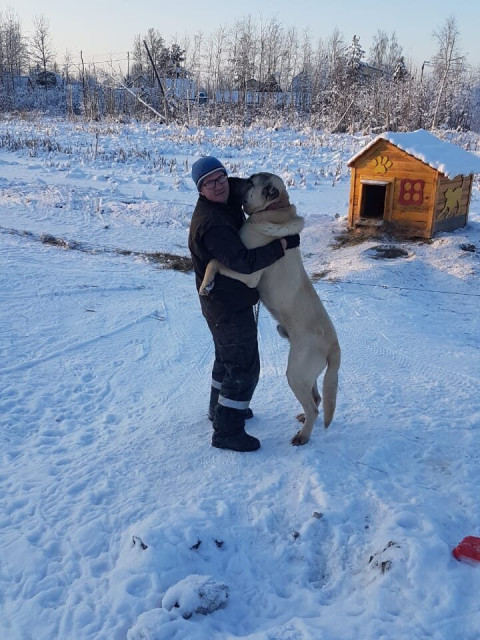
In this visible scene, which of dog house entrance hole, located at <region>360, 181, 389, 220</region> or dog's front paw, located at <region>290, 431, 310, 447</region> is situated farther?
dog house entrance hole, located at <region>360, 181, 389, 220</region>

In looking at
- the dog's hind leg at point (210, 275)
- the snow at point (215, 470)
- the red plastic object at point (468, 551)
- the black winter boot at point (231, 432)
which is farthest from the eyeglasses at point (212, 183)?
the red plastic object at point (468, 551)

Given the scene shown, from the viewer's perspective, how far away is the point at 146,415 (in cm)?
388

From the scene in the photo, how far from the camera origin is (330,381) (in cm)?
340

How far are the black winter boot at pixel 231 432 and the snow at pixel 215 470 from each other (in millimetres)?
107

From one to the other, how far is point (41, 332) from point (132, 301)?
133 cm

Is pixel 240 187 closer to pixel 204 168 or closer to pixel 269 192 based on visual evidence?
pixel 269 192

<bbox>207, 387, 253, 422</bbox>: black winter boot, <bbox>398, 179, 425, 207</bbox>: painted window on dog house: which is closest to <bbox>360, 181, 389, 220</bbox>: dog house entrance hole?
<bbox>398, 179, 425, 207</bbox>: painted window on dog house

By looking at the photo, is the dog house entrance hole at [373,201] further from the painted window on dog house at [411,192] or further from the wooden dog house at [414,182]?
the painted window on dog house at [411,192]

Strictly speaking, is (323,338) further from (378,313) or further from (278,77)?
(278,77)

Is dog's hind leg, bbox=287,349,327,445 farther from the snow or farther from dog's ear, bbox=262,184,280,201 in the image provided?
dog's ear, bbox=262,184,280,201

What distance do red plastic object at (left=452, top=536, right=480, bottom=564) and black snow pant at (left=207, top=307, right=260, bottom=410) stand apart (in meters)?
1.46

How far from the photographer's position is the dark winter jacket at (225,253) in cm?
302

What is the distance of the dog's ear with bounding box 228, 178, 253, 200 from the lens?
129 inches

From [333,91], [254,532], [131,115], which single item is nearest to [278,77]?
[333,91]
